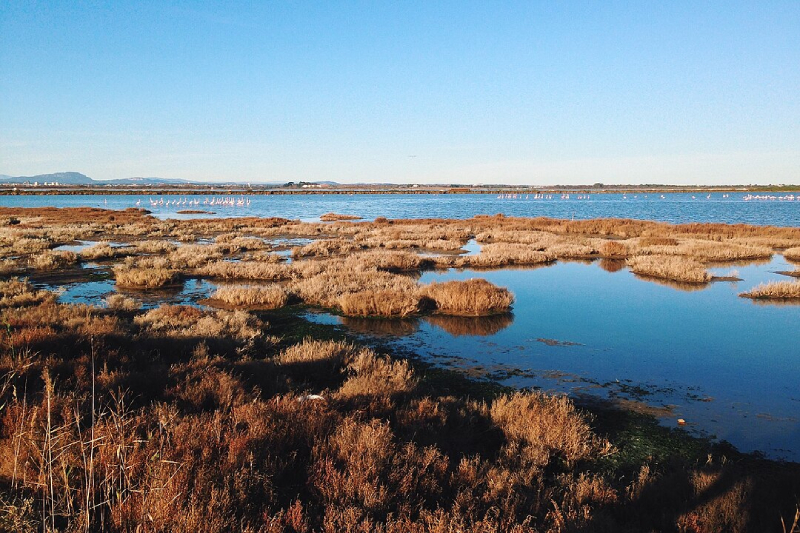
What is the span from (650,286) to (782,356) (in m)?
8.21

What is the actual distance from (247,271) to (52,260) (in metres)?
8.97

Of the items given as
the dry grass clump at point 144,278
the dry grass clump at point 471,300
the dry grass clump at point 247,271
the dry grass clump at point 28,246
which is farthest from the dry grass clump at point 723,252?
the dry grass clump at point 28,246

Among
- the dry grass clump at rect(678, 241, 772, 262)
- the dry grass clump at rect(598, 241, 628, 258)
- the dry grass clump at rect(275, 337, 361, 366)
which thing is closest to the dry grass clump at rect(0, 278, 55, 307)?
the dry grass clump at rect(275, 337, 361, 366)

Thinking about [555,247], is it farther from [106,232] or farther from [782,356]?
[106,232]

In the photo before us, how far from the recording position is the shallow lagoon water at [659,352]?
7441mm

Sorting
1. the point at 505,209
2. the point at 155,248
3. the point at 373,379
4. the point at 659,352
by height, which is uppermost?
the point at 505,209

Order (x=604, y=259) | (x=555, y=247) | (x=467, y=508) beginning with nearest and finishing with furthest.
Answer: (x=467, y=508), (x=604, y=259), (x=555, y=247)

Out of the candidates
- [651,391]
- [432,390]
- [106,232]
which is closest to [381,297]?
[432,390]

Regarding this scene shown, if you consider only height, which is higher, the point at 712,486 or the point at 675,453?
the point at 712,486

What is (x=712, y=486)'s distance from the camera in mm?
4441

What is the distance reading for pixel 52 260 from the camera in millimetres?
20297

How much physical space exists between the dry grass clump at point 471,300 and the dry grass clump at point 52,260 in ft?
53.6

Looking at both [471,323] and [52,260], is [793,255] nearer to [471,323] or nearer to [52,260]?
[471,323]

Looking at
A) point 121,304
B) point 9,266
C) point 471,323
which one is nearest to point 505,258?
point 471,323
